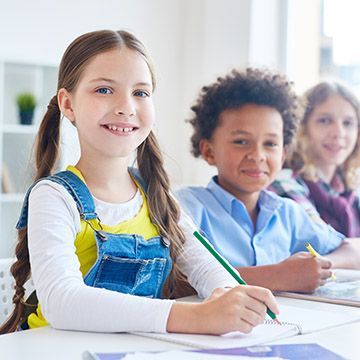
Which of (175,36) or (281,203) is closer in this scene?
Answer: (281,203)

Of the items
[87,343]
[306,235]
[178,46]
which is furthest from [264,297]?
[178,46]

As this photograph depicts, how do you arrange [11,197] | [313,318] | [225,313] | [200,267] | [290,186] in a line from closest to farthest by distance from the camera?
[225,313] → [313,318] → [200,267] → [290,186] → [11,197]

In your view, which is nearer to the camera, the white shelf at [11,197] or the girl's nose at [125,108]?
the girl's nose at [125,108]

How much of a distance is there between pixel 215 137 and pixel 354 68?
1709 millimetres

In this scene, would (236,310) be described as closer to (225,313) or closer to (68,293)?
(225,313)

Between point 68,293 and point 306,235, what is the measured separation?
972mm

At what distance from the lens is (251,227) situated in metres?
1.81

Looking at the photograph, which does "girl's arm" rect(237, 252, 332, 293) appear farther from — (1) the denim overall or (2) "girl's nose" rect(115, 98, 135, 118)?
(2) "girl's nose" rect(115, 98, 135, 118)

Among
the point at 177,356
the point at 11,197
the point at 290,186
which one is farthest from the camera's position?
the point at 11,197

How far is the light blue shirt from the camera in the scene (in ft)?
5.73

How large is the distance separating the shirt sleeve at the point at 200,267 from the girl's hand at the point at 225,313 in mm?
268

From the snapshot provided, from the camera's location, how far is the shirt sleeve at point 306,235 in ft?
6.33

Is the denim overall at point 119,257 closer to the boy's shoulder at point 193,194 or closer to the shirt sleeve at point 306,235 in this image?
the boy's shoulder at point 193,194

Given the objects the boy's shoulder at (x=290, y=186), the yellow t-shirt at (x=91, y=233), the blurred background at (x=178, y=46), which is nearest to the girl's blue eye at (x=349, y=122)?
the boy's shoulder at (x=290, y=186)
